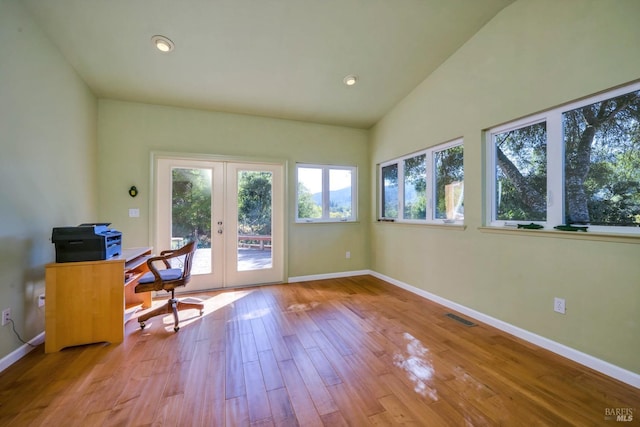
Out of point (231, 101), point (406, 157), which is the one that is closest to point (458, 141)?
point (406, 157)

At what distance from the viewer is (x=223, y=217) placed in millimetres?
3854

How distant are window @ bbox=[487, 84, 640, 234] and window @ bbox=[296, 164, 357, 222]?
92.6 inches

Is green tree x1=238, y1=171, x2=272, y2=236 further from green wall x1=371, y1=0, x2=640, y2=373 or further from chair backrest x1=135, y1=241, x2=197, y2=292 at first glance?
green wall x1=371, y1=0, x2=640, y2=373

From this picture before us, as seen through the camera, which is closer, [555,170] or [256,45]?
[555,170]

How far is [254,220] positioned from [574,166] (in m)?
3.73

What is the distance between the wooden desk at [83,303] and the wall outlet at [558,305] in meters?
3.80

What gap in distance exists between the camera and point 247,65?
2.97 meters

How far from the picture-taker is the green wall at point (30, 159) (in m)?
1.92

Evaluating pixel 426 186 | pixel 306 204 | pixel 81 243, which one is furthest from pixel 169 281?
pixel 426 186

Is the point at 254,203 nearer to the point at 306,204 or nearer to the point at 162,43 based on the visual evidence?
the point at 306,204

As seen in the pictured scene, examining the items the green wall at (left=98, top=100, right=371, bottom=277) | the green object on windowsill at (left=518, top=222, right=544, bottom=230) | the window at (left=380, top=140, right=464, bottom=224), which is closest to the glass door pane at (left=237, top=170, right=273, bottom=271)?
the green wall at (left=98, top=100, right=371, bottom=277)

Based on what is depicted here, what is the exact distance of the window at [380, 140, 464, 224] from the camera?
3.16 m

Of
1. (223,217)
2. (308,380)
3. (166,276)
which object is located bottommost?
(308,380)

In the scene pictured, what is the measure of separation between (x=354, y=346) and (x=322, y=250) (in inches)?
89.5
